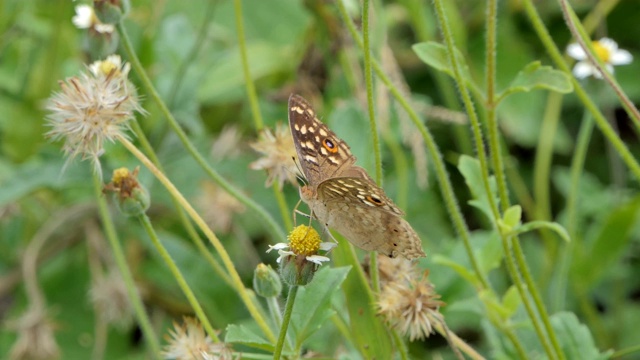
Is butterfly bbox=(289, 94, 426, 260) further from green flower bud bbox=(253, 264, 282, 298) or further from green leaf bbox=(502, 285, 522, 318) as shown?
green leaf bbox=(502, 285, 522, 318)

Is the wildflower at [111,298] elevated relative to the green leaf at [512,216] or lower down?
elevated

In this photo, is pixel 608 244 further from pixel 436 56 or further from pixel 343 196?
pixel 343 196

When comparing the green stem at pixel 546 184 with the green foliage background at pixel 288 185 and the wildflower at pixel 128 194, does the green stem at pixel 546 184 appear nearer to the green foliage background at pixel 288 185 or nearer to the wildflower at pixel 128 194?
the green foliage background at pixel 288 185

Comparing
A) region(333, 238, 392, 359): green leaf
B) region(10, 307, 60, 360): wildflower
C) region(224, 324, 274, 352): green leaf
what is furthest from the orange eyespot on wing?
region(10, 307, 60, 360): wildflower

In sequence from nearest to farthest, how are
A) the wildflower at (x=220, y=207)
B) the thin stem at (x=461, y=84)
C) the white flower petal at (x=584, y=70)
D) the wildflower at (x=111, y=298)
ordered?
1. the thin stem at (x=461, y=84)
2. the white flower petal at (x=584, y=70)
3. the wildflower at (x=220, y=207)
4. the wildflower at (x=111, y=298)

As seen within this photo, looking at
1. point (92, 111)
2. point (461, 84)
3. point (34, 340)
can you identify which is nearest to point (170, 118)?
point (92, 111)

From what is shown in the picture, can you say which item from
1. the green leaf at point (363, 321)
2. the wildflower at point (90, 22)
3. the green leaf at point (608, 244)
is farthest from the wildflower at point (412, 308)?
the green leaf at point (608, 244)

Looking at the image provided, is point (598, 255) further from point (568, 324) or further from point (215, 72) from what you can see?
point (215, 72)
